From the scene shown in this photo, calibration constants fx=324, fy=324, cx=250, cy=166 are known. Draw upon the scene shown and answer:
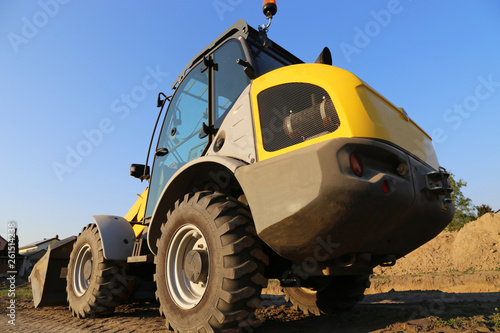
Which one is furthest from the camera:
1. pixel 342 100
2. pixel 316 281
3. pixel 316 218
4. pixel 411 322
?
pixel 316 281

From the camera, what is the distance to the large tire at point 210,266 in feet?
7.48

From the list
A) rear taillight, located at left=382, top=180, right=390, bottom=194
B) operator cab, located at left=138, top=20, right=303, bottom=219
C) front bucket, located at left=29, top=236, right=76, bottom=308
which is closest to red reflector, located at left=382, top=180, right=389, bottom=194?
rear taillight, located at left=382, top=180, right=390, bottom=194

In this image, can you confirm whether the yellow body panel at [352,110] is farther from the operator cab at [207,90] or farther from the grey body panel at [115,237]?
the grey body panel at [115,237]

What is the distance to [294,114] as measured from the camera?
2.45 m

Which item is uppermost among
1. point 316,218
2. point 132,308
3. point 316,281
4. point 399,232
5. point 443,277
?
point 316,218

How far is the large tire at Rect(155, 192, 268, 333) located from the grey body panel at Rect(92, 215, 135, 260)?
1322 millimetres

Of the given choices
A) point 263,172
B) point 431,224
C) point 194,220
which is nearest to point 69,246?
point 194,220

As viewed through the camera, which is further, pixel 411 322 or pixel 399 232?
pixel 411 322

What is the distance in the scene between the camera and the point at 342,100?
2.26 metres

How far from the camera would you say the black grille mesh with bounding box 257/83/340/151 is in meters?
2.30

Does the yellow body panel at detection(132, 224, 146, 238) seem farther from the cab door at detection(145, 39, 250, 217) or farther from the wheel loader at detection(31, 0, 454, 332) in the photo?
the wheel loader at detection(31, 0, 454, 332)

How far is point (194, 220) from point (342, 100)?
4.88ft

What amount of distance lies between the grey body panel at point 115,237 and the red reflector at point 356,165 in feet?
10.4

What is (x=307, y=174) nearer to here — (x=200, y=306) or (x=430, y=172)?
(x=430, y=172)
